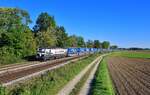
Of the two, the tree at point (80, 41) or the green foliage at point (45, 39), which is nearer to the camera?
the green foliage at point (45, 39)

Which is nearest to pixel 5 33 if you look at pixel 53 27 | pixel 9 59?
pixel 9 59

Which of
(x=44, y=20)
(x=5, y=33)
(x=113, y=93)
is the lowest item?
(x=113, y=93)

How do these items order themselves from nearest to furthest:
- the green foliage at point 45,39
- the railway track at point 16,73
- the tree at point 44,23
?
the railway track at point 16,73, the green foliage at point 45,39, the tree at point 44,23

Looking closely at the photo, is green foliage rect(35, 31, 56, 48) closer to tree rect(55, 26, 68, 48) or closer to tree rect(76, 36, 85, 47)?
tree rect(55, 26, 68, 48)

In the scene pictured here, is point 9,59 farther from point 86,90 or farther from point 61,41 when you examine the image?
point 61,41

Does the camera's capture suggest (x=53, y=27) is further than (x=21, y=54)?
Yes

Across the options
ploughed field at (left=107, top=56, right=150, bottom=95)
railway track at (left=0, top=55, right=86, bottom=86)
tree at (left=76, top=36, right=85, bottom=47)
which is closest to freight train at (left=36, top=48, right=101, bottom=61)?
railway track at (left=0, top=55, right=86, bottom=86)

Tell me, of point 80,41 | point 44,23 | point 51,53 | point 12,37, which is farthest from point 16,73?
point 80,41

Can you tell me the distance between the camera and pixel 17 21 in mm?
63312

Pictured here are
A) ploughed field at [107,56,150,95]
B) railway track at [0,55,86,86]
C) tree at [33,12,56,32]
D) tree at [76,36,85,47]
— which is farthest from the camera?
tree at [76,36,85,47]

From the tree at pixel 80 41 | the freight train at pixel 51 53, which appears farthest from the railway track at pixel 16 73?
the tree at pixel 80 41

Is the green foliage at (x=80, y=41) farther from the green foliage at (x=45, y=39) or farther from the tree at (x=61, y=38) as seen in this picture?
the green foliage at (x=45, y=39)

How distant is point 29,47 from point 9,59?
11.9 meters

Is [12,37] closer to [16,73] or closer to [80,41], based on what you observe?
[16,73]
